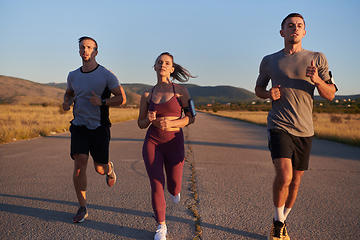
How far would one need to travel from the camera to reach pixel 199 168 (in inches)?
259

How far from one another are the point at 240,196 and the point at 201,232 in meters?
1.55

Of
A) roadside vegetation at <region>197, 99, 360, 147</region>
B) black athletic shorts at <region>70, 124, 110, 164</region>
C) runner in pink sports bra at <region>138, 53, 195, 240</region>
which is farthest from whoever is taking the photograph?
roadside vegetation at <region>197, 99, 360, 147</region>

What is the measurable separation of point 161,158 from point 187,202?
1.32 metres

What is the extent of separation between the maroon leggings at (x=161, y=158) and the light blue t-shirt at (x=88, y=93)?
3.11 feet

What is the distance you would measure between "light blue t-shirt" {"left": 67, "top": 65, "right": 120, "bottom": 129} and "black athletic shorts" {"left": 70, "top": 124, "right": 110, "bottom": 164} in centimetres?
8

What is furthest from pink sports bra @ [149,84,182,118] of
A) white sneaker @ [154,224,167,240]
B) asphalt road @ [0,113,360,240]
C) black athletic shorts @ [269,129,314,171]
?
asphalt road @ [0,113,360,240]

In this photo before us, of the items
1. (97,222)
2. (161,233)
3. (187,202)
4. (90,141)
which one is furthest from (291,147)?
(90,141)

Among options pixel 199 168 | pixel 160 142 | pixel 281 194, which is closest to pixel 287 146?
pixel 281 194

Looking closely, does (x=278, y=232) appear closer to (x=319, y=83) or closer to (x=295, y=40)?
(x=319, y=83)

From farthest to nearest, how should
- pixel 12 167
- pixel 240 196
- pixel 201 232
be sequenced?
pixel 12 167
pixel 240 196
pixel 201 232

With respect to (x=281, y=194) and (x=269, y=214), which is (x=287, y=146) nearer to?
(x=281, y=194)

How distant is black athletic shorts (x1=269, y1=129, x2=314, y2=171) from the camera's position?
115 inches

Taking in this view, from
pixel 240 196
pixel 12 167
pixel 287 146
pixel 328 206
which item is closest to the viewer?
pixel 287 146

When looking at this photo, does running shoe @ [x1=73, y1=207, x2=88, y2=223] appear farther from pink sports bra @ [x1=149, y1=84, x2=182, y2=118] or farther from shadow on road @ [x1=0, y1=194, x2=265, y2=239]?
pink sports bra @ [x1=149, y1=84, x2=182, y2=118]
